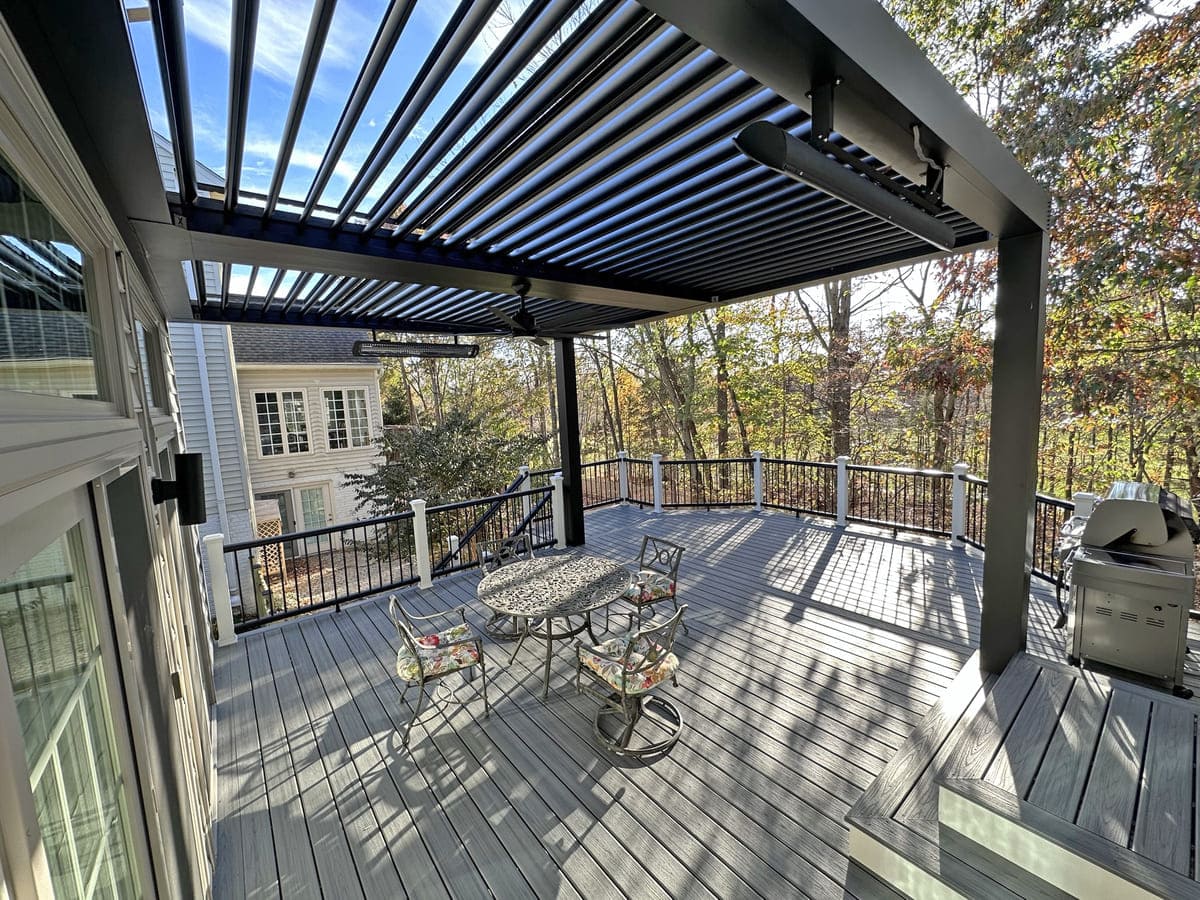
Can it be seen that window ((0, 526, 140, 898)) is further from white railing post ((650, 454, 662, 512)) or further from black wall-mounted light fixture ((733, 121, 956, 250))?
white railing post ((650, 454, 662, 512))

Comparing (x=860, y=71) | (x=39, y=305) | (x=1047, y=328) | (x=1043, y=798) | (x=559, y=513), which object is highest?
(x=860, y=71)

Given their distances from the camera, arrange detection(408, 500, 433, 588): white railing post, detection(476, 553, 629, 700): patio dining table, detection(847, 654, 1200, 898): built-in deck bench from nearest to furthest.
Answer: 1. detection(847, 654, 1200, 898): built-in deck bench
2. detection(476, 553, 629, 700): patio dining table
3. detection(408, 500, 433, 588): white railing post

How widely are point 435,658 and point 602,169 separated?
305cm

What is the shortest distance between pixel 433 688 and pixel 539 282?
10.2 feet

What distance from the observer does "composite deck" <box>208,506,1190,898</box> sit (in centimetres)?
221

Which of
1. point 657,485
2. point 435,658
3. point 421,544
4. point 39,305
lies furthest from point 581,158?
point 657,485

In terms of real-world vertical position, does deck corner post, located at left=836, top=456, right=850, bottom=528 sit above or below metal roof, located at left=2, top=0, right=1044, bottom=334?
below

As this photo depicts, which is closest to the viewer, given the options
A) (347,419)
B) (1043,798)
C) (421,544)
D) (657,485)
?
(1043,798)

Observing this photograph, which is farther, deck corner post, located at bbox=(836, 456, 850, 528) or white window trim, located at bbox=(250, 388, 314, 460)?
white window trim, located at bbox=(250, 388, 314, 460)

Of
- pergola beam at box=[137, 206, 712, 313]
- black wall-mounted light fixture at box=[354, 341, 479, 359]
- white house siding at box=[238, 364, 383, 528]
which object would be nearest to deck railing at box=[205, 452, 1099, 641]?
white house siding at box=[238, 364, 383, 528]

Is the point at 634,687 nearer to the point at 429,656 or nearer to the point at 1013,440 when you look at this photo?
the point at 429,656

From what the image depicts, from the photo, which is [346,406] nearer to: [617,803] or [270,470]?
[270,470]

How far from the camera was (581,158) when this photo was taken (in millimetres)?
2131

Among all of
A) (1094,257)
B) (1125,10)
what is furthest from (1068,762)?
(1125,10)
